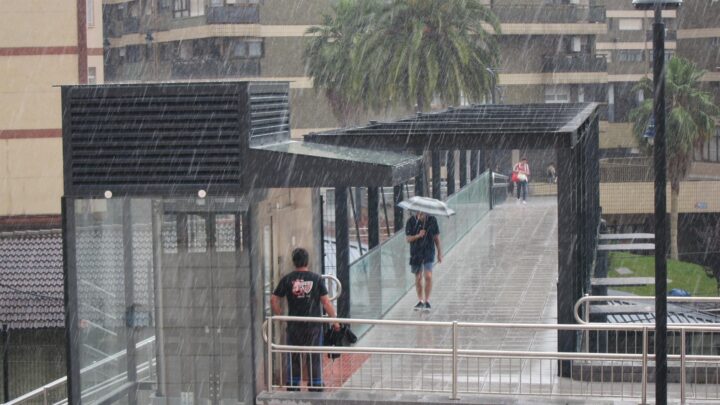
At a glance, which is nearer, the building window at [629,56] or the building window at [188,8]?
the building window at [188,8]

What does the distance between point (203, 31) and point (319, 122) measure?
8.13 meters

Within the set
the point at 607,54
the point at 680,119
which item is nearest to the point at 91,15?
the point at 680,119

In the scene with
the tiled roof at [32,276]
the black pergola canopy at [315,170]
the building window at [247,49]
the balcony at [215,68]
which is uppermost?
the building window at [247,49]

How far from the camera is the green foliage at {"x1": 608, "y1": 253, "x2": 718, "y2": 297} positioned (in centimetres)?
5033

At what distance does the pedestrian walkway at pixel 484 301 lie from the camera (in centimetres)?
1403

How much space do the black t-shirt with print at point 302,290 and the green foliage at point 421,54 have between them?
3784 centimetres

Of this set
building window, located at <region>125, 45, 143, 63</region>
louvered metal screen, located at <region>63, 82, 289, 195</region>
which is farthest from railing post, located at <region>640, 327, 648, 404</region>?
building window, located at <region>125, 45, 143, 63</region>

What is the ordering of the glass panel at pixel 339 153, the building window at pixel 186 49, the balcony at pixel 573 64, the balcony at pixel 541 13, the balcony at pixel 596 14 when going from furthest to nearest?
the balcony at pixel 596 14
the building window at pixel 186 49
the balcony at pixel 573 64
the balcony at pixel 541 13
the glass panel at pixel 339 153

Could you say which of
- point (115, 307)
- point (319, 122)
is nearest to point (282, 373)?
point (115, 307)

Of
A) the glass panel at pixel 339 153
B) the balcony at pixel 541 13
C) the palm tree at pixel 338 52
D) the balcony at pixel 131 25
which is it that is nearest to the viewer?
the glass panel at pixel 339 153

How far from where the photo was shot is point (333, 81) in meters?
61.9

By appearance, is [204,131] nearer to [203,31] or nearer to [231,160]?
[231,160]

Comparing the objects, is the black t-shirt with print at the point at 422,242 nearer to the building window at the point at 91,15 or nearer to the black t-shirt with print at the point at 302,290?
the black t-shirt with print at the point at 302,290

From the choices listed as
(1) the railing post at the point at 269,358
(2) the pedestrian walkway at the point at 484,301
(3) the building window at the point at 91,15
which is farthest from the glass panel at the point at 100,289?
(3) the building window at the point at 91,15
